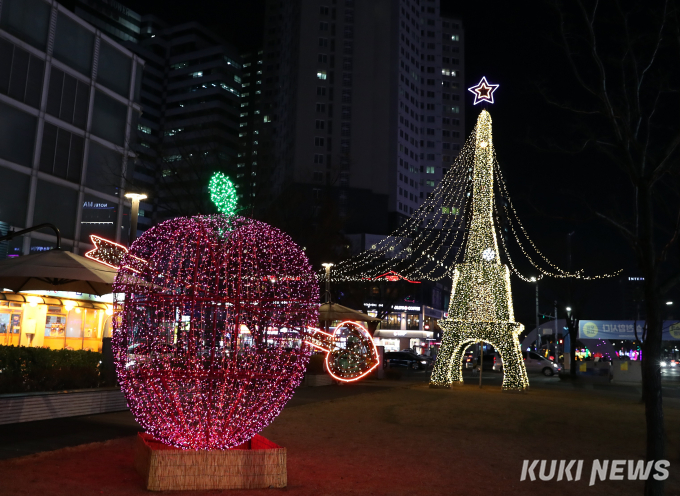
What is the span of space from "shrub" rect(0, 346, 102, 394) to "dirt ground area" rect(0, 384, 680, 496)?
348 centimetres

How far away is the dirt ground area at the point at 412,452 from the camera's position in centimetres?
706

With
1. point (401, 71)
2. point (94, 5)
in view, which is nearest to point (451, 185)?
point (401, 71)

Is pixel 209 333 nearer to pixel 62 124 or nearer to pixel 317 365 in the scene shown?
pixel 317 365

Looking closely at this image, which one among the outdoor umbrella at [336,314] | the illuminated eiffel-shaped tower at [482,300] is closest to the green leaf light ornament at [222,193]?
the outdoor umbrella at [336,314]

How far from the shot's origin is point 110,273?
13.7 metres

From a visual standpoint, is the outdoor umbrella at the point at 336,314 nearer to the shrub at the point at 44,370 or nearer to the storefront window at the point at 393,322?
the shrub at the point at 44,370

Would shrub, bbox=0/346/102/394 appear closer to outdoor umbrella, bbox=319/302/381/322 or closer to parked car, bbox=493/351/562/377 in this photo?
outdoor umbrella, bbox=319/302/381/322

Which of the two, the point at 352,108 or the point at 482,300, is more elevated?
the point at 352,108

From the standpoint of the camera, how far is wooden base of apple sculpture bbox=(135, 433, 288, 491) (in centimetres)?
650

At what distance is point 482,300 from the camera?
931 inches

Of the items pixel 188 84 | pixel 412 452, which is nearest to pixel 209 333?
pixel 412 452

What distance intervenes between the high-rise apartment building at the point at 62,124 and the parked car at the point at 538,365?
26531 millimetres

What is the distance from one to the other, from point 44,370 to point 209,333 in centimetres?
729

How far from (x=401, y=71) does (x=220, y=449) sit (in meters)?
103
